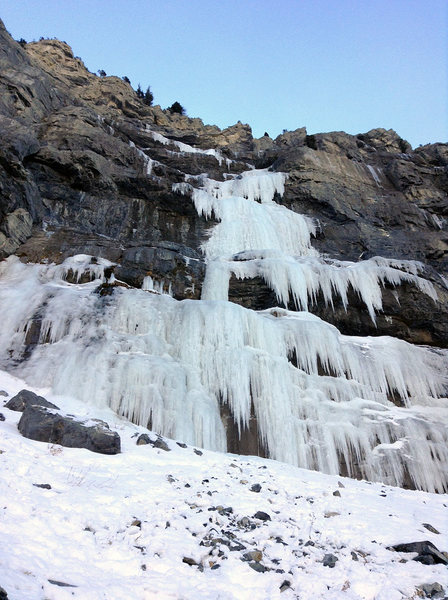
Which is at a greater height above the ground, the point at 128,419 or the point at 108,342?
the point at 108,342

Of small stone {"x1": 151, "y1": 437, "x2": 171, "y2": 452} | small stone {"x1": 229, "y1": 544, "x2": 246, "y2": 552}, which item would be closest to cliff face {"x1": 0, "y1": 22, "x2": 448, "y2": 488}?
small stone {"x1": 151, "y1": 437, "x2": 171, "y2": 452}

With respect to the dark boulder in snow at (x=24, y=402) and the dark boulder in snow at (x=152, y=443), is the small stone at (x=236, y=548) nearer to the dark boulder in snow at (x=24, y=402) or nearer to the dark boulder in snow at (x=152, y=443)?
the dark boulder in snow at (x=152, y=443)

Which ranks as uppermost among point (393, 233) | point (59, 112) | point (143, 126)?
point (143, 126)

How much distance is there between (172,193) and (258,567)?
752 inches

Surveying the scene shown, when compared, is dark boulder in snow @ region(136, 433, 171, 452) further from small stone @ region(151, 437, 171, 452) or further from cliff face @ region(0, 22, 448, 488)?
cliff face @ region(0, 22, 448, 488)

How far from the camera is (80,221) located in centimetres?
1870

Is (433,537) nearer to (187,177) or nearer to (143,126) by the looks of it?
(187,177)

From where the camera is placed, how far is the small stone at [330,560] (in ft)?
11.6

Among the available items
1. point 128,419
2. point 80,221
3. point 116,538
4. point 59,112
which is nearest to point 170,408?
point 128,419

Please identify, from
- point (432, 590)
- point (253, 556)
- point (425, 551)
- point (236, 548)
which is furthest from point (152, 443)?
point (432, 590)

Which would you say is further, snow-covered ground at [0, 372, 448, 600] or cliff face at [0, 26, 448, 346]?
cliff face at [0, 26, 448, 346]

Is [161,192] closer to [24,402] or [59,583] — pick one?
[24,402]

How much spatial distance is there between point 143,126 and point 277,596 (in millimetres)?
32959

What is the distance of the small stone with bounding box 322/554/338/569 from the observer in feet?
11.6
